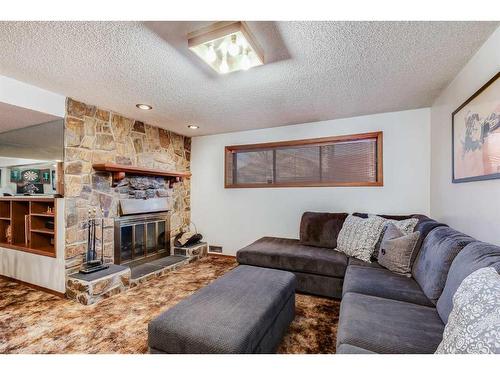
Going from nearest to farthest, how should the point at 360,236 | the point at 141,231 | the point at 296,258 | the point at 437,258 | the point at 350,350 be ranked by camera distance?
the point at 350,350 < the point at 437,258 < the point at 360,236 < the point at 296,258 < the point at 141,231

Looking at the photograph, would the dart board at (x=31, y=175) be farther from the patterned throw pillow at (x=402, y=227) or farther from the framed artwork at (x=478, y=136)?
the framed artwork at (x=478, y=136)

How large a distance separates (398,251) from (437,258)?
0.49m

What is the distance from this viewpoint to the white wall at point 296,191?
2.98 metres

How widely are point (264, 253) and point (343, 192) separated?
1486 millimetres

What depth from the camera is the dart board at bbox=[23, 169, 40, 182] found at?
2.87 metres

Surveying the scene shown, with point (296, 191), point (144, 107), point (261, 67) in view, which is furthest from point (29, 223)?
point (296, 191)

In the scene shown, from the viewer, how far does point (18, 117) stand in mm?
2562

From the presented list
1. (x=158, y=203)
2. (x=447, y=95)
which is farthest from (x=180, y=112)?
(x=447, y=95)

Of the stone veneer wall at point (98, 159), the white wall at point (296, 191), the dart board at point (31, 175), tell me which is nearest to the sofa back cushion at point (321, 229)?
the white wall at point (296, 191)

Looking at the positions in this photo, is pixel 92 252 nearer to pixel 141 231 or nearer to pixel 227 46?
pixel 141 231

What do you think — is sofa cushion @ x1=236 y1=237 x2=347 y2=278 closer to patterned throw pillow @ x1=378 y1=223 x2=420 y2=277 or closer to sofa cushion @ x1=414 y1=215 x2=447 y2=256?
patterned throw pillow @ x1=378 y1=223 x2=420 y2=277

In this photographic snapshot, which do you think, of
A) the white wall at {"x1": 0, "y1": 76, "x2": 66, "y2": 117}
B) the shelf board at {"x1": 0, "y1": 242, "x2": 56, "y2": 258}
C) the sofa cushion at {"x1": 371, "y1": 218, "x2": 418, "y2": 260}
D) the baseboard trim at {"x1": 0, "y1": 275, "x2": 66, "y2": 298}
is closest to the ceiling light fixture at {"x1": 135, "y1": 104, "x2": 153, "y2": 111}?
the white wall at {"x1": 0, "y1": 76, "x2": 66, "y2": 117}

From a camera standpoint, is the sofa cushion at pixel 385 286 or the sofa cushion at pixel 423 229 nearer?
the sofa cushion at pixel 385 286

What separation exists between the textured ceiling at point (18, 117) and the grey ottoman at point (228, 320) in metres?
2.53
